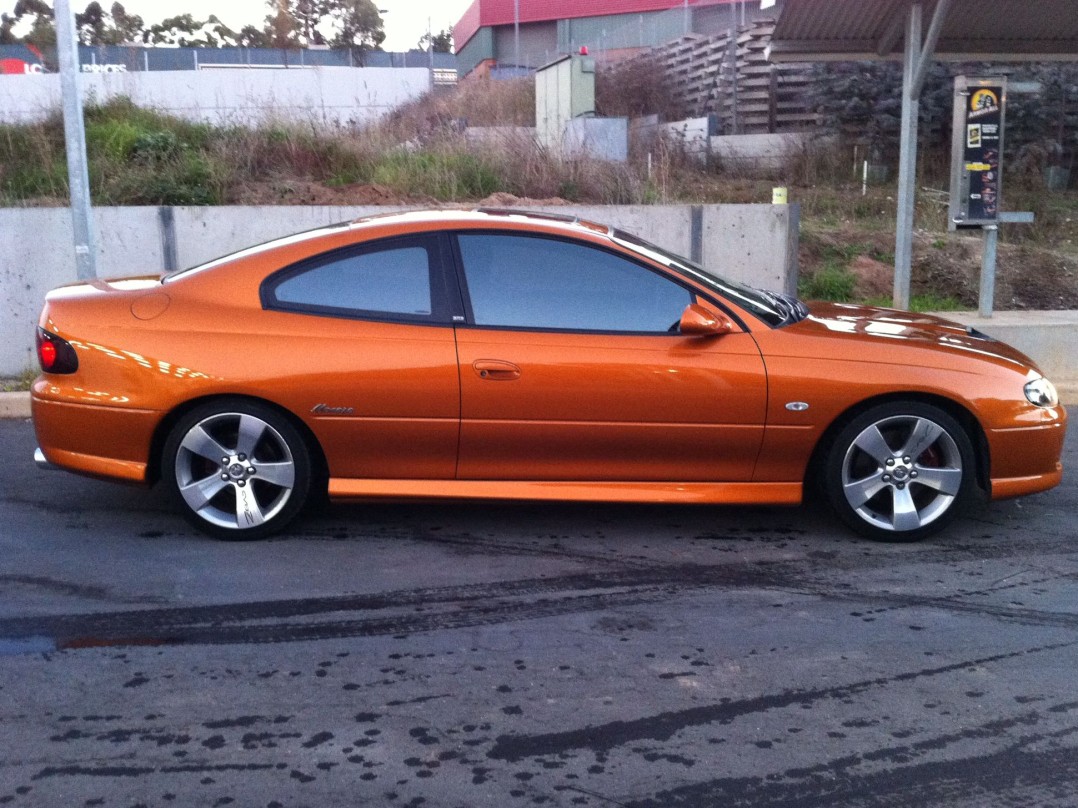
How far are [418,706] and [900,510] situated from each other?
9.00ft

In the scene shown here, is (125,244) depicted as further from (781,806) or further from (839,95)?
(839,95)

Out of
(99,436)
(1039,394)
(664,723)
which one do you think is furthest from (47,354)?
(1039,394)

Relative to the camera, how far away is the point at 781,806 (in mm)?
3303

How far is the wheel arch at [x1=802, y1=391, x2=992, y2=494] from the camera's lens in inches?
216

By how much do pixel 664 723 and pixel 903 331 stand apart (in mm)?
2898

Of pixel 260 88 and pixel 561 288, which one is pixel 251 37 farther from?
pixel 561 288

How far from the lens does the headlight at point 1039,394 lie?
5559 mm

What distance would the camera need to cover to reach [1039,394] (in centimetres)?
560

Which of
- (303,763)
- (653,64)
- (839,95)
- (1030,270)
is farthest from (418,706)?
(653,64)

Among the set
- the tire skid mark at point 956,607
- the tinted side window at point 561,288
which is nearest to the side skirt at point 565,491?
the tire skid mark at point 956,607

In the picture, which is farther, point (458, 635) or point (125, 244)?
point (125, 244)

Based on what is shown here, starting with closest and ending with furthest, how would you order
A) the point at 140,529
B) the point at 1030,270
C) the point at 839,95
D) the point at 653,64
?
the point at 140,529 → the point at 1030,270 → the point at 839,95 → the point at 653,64

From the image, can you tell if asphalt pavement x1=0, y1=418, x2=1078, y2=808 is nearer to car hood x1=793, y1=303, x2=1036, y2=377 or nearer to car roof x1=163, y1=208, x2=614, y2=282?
car hood x1=793, y1=303, x2=1036, y2=377

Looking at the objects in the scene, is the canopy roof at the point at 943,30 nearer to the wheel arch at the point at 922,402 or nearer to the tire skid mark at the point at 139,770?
the wheel arch at the point at 922,402
